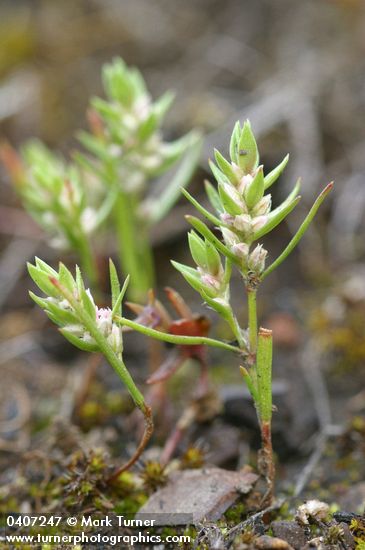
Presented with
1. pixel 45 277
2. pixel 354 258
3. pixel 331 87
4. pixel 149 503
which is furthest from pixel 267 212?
pixel 331 87

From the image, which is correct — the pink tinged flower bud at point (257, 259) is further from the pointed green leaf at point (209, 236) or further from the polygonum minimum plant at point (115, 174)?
the polygonum minimum plant at point (115, 174)

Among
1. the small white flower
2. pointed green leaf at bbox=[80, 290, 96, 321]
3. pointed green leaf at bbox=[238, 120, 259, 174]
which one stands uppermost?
the small white flower

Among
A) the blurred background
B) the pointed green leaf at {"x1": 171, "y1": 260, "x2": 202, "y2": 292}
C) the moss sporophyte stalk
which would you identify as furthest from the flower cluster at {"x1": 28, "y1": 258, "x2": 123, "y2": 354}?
the blurred background

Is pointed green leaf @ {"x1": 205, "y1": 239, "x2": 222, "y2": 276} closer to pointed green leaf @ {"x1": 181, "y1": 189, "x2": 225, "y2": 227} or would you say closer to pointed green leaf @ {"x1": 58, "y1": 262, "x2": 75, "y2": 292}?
pointed green leaf @ {"x1": 181, "y1": 189, "x2": 225, "y2": 227}

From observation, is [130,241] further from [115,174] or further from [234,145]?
[234,145]

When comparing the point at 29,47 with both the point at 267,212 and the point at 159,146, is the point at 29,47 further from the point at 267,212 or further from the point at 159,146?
the point at 267,212

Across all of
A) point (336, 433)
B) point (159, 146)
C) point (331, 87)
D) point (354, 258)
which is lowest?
point (336, 433)
